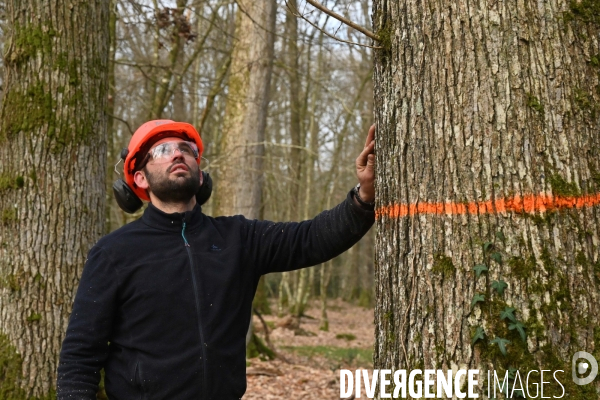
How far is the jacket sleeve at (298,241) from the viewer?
10.5ft

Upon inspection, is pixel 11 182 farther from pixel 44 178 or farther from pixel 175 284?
pixel 175 284

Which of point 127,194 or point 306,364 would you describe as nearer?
point 127,194

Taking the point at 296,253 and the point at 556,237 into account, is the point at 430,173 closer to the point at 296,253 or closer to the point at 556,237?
the point at 556,237

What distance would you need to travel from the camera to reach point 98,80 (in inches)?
193

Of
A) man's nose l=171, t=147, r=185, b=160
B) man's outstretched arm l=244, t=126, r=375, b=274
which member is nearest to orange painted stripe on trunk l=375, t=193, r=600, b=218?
man's outstretched arm l=244, t=126, r=375, b=274

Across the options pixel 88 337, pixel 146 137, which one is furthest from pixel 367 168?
pixel 88 337

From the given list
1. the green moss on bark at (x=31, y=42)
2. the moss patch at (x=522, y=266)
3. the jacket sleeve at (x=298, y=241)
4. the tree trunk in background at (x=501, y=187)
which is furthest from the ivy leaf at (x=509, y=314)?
the green moss on bark at (x=31, y=42)

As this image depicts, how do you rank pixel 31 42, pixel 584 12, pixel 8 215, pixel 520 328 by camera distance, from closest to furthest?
pixel 520 328 < pixel 584 12 < pixel 8 215 < pixel 31 42

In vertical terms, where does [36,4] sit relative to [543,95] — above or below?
above

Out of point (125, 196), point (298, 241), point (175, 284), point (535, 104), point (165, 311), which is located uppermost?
point (535, 104)

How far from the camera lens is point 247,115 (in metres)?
9.36

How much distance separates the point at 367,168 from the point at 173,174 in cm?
99

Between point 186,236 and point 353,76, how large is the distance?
18.5 m

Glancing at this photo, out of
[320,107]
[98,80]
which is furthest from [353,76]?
[98,80]
